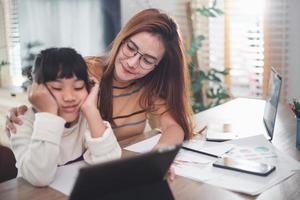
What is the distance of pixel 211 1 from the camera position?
3.45 meters

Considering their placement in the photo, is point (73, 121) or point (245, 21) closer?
point (73, 121)

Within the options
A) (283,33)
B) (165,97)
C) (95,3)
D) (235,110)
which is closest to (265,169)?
(165,97)

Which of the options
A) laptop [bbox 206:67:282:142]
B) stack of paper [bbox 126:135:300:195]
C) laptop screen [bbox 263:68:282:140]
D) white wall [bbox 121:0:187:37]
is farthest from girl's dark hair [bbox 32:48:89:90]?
white wall [bbox 121:0:187:37]

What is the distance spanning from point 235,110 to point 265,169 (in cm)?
90

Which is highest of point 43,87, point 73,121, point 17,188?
point 43,87

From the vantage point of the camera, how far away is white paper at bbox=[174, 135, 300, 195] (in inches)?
43.3

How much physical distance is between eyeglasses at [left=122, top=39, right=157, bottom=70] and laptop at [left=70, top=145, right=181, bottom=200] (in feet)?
2.13

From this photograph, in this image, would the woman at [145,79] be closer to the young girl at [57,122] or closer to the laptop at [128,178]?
the young girl at [57,122]

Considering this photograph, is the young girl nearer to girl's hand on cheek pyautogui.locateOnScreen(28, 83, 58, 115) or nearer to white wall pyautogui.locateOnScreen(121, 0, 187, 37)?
girl's hand on cheek pyautogui.locateOnScreen(28, 83, 58, 115)

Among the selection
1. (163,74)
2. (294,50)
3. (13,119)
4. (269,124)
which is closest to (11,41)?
(163,74)

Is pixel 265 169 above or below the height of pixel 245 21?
below

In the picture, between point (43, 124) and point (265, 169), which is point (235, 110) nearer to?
point (265, 169)

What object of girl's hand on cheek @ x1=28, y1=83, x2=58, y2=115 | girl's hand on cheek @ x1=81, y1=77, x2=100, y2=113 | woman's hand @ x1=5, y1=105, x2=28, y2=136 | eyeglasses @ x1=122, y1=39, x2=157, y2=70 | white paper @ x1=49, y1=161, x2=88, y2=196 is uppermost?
eyeglasses @ x1=122, y1=39, x2=157, y2=70

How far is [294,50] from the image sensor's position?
300 centimetres
